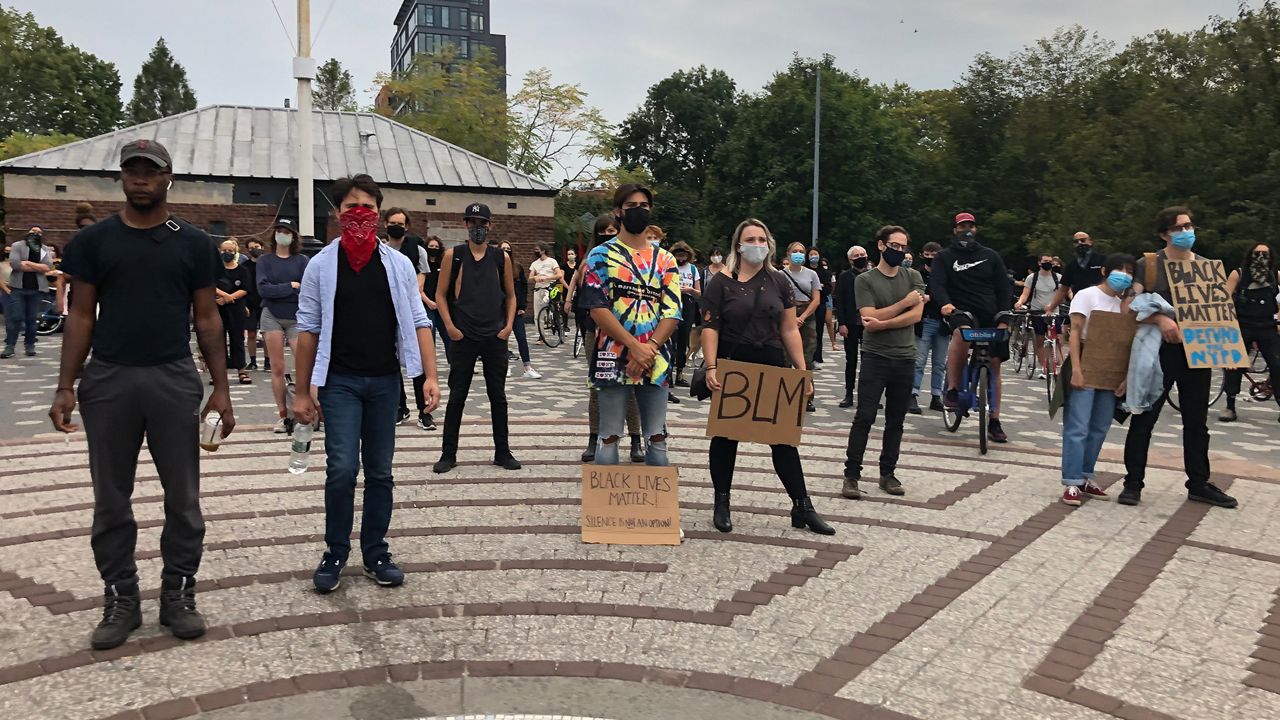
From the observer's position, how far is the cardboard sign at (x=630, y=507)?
5.87m

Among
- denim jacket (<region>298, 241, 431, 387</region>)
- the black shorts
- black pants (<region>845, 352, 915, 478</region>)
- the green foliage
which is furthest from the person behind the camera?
the green foliage

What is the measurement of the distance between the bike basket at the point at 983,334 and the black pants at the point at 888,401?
7.55 feet

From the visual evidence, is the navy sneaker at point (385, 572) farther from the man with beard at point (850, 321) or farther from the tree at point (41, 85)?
the tree at point (41, 85)

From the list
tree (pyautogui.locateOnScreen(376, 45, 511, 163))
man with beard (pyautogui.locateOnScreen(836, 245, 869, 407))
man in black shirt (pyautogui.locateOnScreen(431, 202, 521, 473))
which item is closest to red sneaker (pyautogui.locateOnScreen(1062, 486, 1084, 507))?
man in black shirt (pyautogui.locateOnScreen(431, 202, 521, 473))

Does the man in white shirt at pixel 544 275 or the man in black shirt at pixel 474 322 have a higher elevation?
the man in white shirt at pixel 544 275

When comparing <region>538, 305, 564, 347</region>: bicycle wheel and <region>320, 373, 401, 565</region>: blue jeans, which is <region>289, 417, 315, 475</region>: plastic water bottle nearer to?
<region>320, 373, 401, 565</region>: blue jeans

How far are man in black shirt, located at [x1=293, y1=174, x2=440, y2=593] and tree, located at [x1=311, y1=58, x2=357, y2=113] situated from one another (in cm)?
8704

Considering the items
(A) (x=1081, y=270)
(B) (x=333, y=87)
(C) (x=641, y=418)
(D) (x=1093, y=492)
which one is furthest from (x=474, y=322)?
(B) (x=333, y=87)

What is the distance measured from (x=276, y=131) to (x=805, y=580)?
107 feet

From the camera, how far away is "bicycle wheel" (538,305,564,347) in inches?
845

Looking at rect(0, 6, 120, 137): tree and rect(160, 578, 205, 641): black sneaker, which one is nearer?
rect(160, 578, 205, 641): black sneaker

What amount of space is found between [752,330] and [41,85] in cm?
6713

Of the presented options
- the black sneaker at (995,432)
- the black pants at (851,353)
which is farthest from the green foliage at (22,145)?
the black sneaker at (995,432)

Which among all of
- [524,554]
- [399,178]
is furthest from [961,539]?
[399,178]
